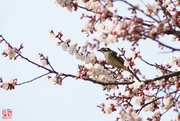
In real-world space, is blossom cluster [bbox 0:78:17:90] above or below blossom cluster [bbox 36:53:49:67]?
below

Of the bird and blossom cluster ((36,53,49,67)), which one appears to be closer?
blossom cluster ((36,53,49,67))

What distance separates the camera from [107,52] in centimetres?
639

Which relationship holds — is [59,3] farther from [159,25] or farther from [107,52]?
[107,52]

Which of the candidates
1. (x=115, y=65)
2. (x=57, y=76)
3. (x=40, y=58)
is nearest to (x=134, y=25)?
(x=57, y=76)

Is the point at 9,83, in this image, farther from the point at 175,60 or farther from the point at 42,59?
the point at 175,60

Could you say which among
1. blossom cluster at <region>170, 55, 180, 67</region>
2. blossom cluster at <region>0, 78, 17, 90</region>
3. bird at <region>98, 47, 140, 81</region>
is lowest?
blossom cluster at <region>0, 78, 17, 90</region>

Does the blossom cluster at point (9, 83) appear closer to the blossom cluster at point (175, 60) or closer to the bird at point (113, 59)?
the bird at point (113, 59)

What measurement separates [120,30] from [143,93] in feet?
7.10

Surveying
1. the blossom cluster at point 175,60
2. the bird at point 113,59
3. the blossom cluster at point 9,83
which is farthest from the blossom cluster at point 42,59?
the blossom cluster at point 175,60

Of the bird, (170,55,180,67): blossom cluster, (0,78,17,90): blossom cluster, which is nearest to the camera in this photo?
(0,78,17,90): blossom cluster

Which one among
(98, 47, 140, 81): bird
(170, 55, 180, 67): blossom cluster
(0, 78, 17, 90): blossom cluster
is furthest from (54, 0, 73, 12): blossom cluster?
(170, 55, 180, 67): blossom cluster

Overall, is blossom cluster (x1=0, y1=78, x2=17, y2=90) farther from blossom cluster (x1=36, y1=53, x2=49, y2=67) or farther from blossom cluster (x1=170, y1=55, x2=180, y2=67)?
blossom cluster (x1=170, y1=55, x2=180, y2=67)

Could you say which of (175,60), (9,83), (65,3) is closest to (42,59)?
(9,83)

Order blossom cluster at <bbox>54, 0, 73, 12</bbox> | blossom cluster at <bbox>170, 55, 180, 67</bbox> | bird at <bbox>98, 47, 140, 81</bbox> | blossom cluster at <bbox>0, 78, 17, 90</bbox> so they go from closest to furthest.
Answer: blossom cluster at <bbox>0, 78, 17, 90</bbox> → blossom cluster at <bbox>54, 0, 73, 12</bbox> → blossom cluster at <bbox>170, 55, 180, 67</bbox> → bird at <bbox>98, 47, 140, 81</bbox>
